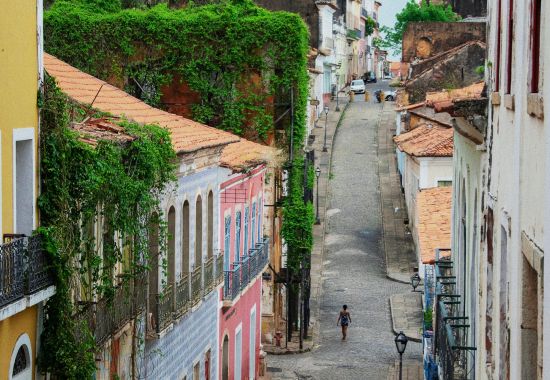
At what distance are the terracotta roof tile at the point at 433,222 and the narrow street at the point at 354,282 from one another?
295 inches

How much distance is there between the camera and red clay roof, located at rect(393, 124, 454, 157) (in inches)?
1829

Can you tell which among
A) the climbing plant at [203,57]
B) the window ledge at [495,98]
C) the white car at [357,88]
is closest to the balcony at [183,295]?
the window ledge at [495,98]

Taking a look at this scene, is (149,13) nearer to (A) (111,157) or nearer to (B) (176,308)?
(B) (176,308)

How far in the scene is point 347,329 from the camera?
132 feet

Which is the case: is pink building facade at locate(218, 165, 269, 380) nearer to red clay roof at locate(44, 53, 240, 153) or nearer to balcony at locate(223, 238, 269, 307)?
balcony at locate(223, 238, 269, 307)

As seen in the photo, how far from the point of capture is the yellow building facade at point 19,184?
12.7 metres

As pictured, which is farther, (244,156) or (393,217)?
(393,217)

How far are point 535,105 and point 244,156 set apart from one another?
1927 centimetres

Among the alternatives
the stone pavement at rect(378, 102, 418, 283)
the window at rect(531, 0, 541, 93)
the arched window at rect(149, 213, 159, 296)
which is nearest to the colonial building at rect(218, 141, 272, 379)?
the arched window at rect(149, 213, 159, 296)

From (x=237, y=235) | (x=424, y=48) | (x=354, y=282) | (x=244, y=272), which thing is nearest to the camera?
(x=244, y=272)

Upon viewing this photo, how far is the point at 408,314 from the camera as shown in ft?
139

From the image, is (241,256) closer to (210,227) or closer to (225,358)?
(225,358)

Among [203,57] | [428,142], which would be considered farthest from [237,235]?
[428,142]

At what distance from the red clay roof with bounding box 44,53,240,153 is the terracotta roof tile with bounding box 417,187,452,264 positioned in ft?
13.3
